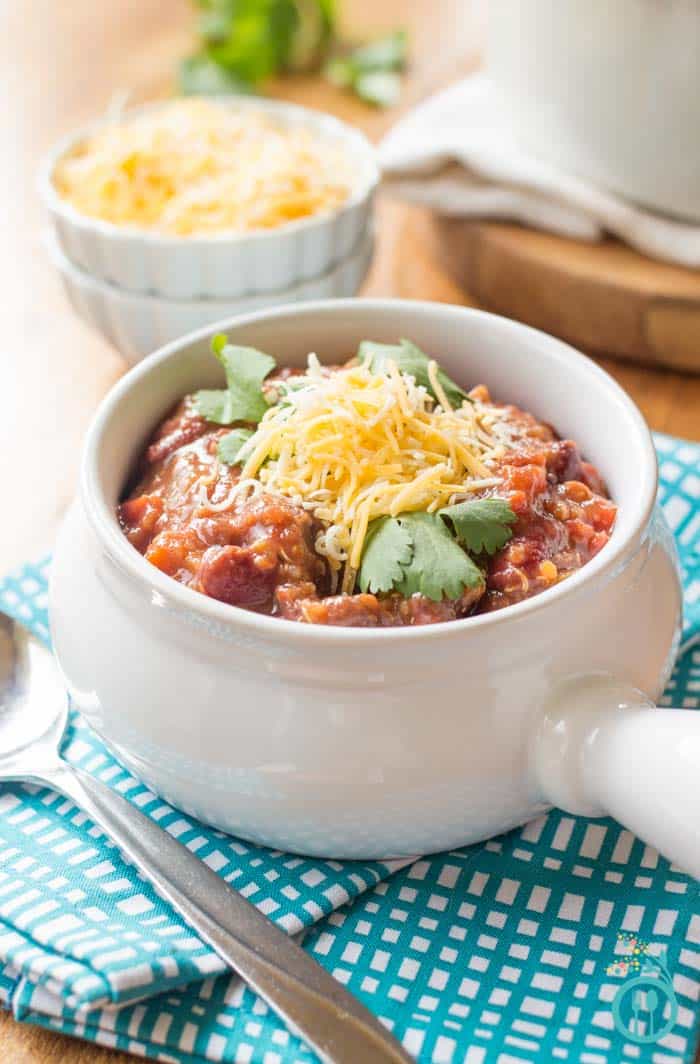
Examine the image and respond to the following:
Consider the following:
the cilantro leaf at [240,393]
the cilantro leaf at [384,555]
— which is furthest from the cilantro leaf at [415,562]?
the cilantro leaf at [240,393]

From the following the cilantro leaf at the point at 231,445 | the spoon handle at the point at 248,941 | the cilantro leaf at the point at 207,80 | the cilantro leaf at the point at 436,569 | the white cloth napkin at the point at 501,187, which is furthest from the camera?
the cilantro leaf at the point at 207,80

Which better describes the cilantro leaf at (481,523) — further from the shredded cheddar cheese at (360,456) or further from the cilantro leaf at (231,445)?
the cilantro leaf at (231,445)

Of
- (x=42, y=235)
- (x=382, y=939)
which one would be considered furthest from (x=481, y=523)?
(x=42, y=235)

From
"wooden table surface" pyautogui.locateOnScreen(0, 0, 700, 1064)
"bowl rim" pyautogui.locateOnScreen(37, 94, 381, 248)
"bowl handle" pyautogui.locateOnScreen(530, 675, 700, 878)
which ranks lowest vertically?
"wooden table surface" pyautogui.locateOnScreen(0, 0, 700, 1064)

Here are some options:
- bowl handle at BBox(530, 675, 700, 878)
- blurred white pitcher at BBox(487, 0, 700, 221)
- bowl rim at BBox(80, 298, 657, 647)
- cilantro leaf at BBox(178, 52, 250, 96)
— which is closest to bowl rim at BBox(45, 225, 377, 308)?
blurred white pitcher at BBox(487, 0, 700, 221)

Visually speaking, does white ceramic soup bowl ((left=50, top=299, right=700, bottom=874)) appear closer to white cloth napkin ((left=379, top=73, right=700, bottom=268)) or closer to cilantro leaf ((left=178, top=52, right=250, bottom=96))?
white cloth napkin ((left=379, top=73, right=700, bottom=268))
